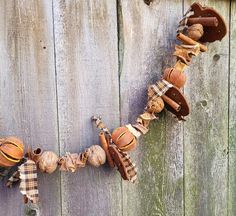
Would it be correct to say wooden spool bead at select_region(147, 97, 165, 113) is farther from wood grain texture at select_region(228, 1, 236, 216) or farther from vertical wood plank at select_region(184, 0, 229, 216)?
wood grain texture at select_region(228, 1, 236, 216)

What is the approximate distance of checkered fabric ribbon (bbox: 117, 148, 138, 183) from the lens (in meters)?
0.83

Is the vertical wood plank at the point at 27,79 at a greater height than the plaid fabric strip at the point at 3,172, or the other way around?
the vertical wood plank at the point at 27,79

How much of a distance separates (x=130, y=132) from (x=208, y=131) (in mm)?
274

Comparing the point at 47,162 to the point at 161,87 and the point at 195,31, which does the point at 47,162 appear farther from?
the point at 195,31

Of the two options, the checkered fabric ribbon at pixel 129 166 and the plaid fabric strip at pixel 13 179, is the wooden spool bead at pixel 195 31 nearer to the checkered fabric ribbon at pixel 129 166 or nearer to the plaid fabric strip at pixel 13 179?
the checkered fabric ribbon at pixel 129 166

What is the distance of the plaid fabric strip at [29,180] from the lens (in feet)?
2.49

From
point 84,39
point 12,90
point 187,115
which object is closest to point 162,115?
point 187,115

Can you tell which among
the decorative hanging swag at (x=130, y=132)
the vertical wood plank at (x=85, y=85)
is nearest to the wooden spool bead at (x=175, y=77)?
the decorative hanging swag at (x=130, y=132)

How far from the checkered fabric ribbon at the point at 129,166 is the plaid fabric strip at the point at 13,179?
9.3 inches

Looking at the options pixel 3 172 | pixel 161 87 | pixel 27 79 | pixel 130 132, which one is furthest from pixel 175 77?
pixel 3 172

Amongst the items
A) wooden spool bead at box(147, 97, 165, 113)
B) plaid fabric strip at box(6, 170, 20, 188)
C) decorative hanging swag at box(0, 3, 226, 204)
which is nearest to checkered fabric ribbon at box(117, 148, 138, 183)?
decorative hanging swag at box(0, 3, 226, 204)

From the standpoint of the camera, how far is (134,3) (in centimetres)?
89

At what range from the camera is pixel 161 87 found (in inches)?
34.0

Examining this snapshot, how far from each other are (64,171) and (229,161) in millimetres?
489
